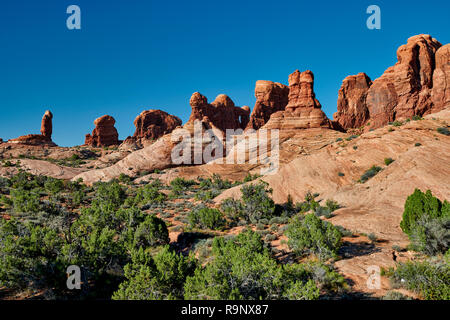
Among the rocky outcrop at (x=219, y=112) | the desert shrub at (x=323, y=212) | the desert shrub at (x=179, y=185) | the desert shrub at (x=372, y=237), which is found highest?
the rocky outcrop at (x=219, y=112)

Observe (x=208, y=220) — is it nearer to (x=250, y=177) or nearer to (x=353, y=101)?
(x=250, y=177)

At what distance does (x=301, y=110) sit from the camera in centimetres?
5800

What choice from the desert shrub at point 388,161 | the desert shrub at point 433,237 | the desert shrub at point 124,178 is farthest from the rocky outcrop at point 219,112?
the desert shrub at point 433,237

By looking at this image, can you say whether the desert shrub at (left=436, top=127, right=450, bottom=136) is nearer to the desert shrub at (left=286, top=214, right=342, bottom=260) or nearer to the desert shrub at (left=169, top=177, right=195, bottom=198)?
the desert shrub at (left=286, top=214, right=342, bottom=260)

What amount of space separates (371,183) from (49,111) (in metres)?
101

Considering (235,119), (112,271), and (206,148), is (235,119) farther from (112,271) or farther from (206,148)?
(112,271)

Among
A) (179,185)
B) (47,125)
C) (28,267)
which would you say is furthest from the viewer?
(47,125)

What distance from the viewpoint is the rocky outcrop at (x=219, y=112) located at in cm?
8719

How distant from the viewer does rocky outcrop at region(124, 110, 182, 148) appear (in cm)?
10112

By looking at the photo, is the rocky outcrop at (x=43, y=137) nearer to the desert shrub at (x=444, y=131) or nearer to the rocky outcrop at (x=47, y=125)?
the rocky outcrop at (x=47, y=125)

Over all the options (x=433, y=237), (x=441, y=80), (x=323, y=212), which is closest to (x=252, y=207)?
(x=323, y=212)

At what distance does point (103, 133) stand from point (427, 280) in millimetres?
102212

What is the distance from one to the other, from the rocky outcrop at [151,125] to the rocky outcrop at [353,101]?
61.8m

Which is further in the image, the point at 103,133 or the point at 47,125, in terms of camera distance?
the point at 103,133
